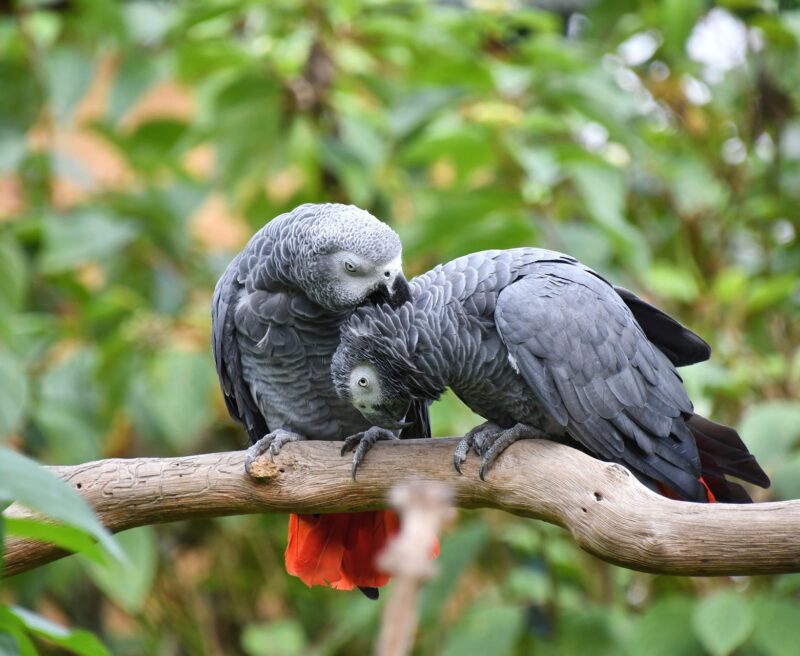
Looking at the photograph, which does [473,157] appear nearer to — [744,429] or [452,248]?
[452,248]

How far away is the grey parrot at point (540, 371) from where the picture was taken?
1.34m

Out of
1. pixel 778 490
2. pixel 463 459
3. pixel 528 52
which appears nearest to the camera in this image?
pixel 463 459

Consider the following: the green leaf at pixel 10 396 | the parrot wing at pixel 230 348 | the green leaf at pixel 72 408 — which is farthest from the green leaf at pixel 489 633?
the green leaf at pixel 10 396

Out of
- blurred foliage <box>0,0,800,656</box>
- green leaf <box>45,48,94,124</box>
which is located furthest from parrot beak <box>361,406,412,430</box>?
green leaf <box>45,48,94,124</box>

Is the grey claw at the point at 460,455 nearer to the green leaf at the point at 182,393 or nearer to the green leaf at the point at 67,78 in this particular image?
the green leaf at the point at 182,393

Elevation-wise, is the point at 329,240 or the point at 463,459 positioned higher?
the point at 329,240

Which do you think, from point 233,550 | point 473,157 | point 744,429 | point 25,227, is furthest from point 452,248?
point 233,550

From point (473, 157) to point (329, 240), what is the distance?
0.83 m

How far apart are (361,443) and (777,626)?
987 mm

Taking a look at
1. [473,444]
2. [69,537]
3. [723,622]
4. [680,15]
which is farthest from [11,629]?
[680,15]

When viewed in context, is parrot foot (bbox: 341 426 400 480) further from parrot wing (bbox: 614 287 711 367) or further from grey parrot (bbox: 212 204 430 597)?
parrot wing (bbox: 614 287 711 367)

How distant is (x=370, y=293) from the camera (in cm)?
141

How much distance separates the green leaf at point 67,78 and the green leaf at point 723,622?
190cm

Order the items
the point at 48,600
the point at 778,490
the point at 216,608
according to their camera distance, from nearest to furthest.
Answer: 1. the point at 778,490
2. the point at 48,600
3. the point at 216,608
